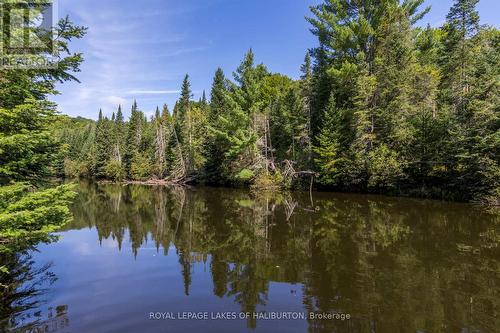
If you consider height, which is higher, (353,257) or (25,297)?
(353,257)

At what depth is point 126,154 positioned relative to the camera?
59.1m

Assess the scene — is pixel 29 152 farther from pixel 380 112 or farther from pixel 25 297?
pixel 380 112

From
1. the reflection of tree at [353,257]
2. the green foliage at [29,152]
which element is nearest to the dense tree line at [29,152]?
the green foliage at [29,152]

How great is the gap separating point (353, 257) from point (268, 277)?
3046 mm

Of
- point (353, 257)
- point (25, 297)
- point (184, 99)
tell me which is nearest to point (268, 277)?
point (353, 257)

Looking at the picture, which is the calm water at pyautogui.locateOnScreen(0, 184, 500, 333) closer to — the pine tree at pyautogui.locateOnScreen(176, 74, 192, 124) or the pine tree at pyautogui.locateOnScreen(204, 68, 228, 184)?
the pine tree at pyautogui.locateOnScreen(204, 68, 228, 184)

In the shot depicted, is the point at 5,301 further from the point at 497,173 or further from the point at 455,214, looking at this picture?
the point at 497,173

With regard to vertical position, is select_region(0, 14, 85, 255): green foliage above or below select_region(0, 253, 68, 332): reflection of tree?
above

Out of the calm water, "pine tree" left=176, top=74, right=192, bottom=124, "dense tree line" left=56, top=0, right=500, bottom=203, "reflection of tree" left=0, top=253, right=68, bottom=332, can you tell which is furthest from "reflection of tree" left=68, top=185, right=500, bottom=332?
"pine tree" left=176, top=74, right=192, bottom=124

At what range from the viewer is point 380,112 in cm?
2727

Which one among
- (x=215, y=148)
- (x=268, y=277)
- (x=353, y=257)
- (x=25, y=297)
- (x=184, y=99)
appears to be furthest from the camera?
(x=184, y=99)

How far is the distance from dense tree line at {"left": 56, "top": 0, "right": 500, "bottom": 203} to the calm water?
912 centimetres

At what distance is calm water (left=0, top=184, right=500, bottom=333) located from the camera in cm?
610

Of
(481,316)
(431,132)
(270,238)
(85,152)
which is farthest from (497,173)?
(85,152)
